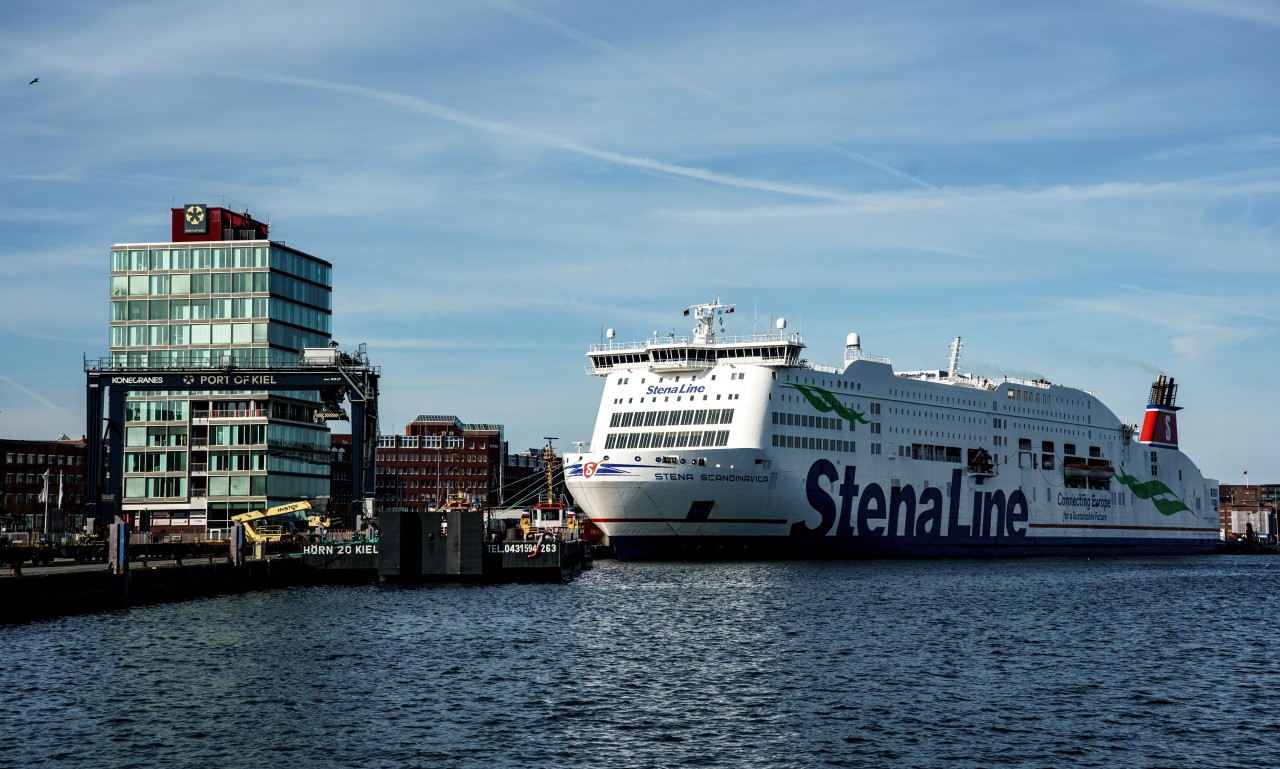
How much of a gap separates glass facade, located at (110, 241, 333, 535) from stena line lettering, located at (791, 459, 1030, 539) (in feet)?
142

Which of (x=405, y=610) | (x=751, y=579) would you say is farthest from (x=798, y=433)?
(x=405, y=610)

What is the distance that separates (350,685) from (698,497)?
47985mm

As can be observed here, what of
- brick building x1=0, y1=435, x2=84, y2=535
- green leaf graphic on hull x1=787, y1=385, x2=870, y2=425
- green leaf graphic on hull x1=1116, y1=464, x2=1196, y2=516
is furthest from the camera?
brick building x1=0, y1=435, x2=84, y2=535

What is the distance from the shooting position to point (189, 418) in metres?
106

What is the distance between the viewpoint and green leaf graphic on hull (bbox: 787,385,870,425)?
9019 cm

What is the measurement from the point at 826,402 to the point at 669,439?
39.1 ft

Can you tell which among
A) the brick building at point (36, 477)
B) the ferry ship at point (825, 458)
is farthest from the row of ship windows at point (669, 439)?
the brick building at point (36, 477)

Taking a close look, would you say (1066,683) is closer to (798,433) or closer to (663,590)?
(663,590)

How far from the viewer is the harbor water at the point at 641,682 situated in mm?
28109

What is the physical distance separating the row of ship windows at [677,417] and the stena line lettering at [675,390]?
1405mm

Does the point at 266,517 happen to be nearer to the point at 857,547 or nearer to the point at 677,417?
the point at 677,417

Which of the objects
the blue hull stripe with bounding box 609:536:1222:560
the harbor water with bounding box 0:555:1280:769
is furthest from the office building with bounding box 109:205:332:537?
the harbor water with bounding box 0:555:1280:769

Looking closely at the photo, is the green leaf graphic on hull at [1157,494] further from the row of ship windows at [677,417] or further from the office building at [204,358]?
the office building at [204,358]

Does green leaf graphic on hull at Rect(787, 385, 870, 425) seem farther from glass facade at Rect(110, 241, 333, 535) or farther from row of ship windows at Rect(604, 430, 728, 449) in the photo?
glass facade at Rect(110, 241, 333, 535)
